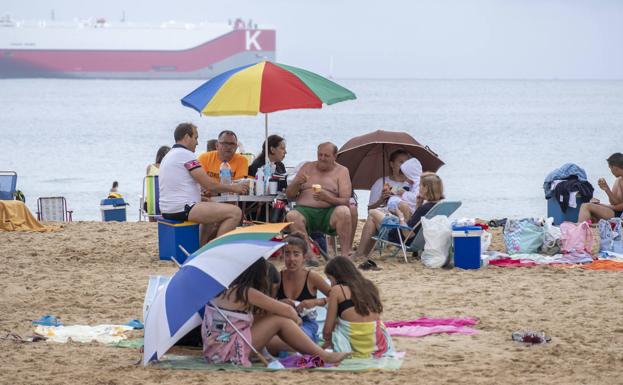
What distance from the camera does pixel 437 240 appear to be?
275 inches

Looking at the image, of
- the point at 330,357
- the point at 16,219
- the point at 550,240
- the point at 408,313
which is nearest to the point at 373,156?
the point at 550,240

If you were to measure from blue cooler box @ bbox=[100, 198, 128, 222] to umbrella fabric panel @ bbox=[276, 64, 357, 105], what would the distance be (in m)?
3.96

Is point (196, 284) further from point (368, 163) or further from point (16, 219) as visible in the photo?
point (16, 219)

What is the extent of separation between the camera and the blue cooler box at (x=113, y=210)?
1080cm

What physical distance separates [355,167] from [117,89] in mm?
→ 77330

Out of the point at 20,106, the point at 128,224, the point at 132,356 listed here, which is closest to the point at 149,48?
the point at 20,106

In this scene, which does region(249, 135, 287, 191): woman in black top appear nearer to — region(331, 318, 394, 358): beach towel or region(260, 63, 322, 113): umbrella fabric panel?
region(260, 63, 322, 113): umbrella fabric panel

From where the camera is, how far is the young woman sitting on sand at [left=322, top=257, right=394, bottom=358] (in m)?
4.50

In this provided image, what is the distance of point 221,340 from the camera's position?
443cm

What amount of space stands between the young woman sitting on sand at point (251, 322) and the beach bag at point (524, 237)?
127 inches

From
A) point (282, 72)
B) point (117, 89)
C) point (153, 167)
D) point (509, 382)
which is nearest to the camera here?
point (509, 382)

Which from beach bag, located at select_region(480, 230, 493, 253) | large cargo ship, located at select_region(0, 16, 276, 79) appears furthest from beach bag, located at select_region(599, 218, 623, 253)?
large cargo ship, located at select_region(0, 16, 276, 79)

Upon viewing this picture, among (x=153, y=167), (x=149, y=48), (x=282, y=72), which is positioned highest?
(x=149, y=48)

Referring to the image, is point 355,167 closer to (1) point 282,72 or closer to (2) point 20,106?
(1) point 282,72
